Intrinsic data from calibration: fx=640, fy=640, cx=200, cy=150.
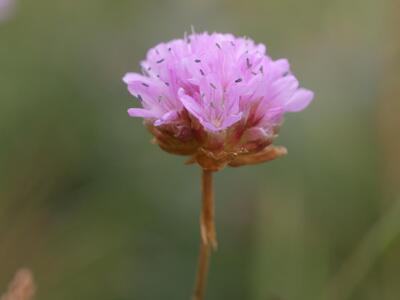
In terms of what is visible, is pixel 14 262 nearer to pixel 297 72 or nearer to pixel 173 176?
pixel 173 176

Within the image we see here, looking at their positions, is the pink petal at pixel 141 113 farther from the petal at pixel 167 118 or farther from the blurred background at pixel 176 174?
the blurred background at pixel 176 174

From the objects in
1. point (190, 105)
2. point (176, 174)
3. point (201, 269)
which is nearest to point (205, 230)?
point (201, 269)

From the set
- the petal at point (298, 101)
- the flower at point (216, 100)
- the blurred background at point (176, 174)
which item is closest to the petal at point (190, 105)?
the flower at point (216, 100)

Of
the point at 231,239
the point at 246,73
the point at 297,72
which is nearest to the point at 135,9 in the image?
the point at 297,72

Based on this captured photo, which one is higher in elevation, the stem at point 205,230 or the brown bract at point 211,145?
the brown bract at point 211,145

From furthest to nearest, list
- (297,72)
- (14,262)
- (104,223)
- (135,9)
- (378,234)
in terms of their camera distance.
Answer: (135,9) < (297,72) < (104,223) < (14,262) < (378,234)

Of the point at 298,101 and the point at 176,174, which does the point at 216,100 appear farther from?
the point at 176,174

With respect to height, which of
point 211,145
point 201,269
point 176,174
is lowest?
point 176,174
